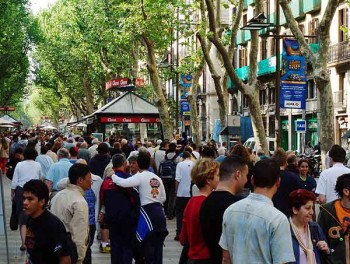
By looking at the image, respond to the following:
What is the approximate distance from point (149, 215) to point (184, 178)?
4435 mm

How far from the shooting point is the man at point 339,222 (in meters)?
6.61

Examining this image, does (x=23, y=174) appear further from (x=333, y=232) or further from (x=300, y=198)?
(x=300, y=198)

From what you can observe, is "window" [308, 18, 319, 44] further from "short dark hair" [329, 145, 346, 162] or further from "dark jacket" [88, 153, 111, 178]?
"short dark hair" [329, 145, 346, 162]

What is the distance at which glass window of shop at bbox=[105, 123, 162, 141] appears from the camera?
30.4 meters

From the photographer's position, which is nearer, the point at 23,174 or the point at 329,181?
the point at 329,181

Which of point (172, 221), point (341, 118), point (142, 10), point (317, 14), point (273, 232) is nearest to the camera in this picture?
point (273, 232)

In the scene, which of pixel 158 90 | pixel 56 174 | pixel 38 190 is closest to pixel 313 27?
pixel 158 90

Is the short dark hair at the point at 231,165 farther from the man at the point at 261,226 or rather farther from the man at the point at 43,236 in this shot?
the man at the point at 43,236

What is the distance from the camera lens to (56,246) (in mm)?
5805

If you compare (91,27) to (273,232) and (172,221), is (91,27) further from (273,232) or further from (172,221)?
(273,232)

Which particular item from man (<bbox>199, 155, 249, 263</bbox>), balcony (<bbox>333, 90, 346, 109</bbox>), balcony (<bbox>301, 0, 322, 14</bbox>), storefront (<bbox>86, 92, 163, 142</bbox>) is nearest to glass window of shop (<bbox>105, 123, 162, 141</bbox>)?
storefront (<bbox>86, 92, 163, 142</bbox>)

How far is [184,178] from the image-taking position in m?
14.0

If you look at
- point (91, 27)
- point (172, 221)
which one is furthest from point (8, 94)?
point (172, 221)

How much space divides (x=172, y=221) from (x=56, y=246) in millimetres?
11729
